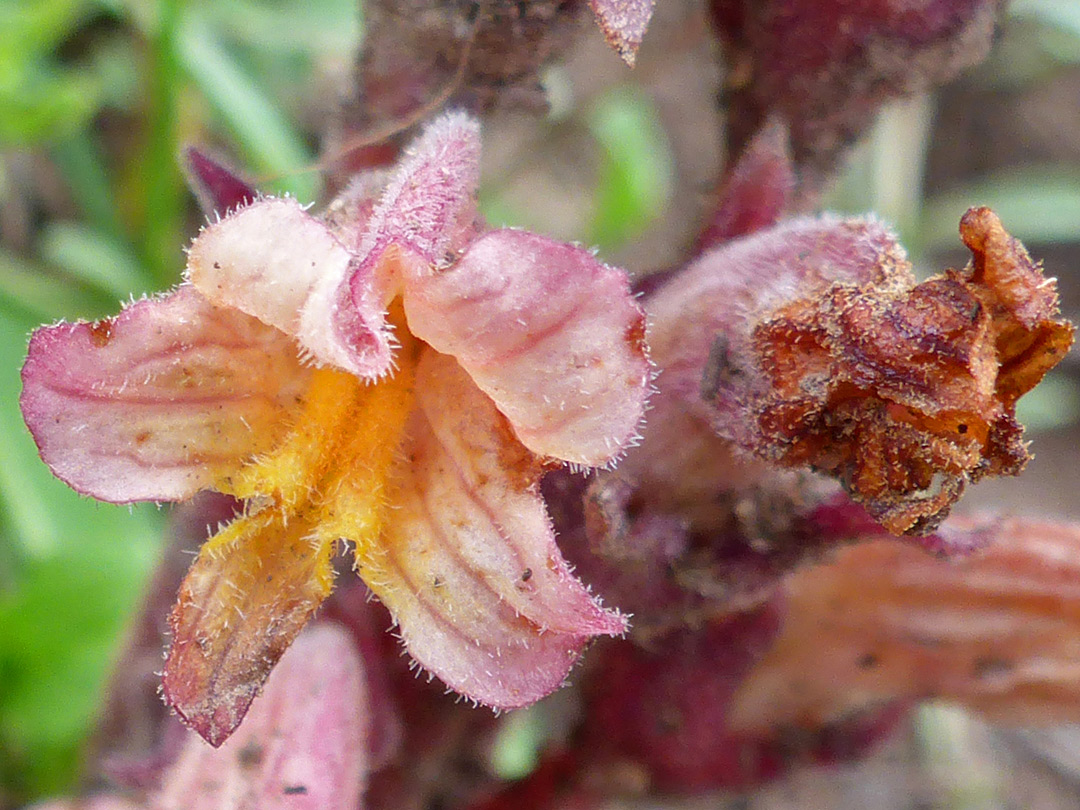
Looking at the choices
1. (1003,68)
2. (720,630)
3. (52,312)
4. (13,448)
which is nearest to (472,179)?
(720,630)

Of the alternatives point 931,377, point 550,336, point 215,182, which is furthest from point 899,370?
point 215,182

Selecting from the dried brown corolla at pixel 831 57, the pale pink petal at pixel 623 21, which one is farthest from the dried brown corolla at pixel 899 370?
the dried brown corolla at pixel 831 57

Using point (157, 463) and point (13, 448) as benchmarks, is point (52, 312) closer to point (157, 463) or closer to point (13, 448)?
point (13, 448)

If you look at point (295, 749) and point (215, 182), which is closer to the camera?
point (215, 182)

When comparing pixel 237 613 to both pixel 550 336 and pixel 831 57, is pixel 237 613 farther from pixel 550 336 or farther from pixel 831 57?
pixel 831 57

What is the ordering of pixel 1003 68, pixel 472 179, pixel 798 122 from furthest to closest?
pixel 1003 68
pixel 798 122
pixel 472 179
